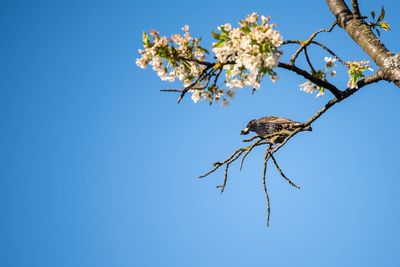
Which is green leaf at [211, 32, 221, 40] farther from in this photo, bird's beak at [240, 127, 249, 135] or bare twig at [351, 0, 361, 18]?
bird's beak at [240, 127, 249, 135]

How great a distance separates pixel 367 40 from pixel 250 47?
4.46 ft

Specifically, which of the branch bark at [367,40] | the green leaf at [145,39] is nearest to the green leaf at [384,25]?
the branch bark at [367,40]

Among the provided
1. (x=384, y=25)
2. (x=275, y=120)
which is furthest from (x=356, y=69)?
(x=275, y=120)

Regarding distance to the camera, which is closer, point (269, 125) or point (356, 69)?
point (356, 69)

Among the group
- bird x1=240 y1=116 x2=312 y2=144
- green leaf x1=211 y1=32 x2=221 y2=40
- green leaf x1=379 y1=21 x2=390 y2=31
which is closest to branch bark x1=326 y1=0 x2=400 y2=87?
green leaf x1=379 y1=21 x2=390 y2=31

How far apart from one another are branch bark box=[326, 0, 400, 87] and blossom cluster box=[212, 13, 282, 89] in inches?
41.6

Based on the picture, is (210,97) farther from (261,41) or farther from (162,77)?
(261,41)

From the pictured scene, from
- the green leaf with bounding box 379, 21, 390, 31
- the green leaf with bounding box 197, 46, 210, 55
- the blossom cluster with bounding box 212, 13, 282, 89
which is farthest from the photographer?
the green leaf with bounding box 379, 21, 390, 31

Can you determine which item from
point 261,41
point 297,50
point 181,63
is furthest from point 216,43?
point 297,50

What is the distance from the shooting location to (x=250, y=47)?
2885 millimetres

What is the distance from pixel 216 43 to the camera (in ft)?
10.1

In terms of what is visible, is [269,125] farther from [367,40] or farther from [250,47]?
[250,47]

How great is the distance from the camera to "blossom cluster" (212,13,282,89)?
2859 millimetres

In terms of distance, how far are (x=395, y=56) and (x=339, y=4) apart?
0.91 meters
